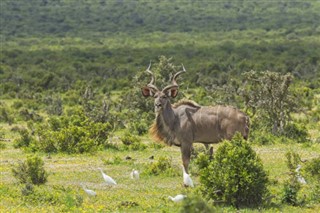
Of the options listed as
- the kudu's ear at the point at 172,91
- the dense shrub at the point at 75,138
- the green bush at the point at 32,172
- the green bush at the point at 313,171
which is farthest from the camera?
the dense shrub at the point at 75,138

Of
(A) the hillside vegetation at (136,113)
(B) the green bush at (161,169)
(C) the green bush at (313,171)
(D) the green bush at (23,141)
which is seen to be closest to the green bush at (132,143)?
(A) the hillside vegetation at (136,113)

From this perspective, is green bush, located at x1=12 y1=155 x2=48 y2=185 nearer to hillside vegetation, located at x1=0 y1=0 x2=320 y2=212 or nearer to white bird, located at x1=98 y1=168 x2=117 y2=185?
hillside vegetation, located at x1=0 y1=0 x2=320 y2=212

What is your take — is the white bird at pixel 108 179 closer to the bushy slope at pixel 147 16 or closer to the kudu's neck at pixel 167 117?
the kudu's neck at pixel 167 117

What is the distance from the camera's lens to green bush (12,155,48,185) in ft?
45.0

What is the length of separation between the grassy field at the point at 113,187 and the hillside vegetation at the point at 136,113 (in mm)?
31

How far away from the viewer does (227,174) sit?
11.2 metres

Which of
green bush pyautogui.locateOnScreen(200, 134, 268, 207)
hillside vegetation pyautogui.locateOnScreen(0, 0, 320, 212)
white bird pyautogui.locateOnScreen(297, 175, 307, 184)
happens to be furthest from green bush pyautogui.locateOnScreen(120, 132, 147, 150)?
green bush pyautogui.locateOnScreen(200, 134, 268, 207)

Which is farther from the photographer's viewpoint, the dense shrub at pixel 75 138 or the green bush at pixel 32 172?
the dense shrub at pixel 75 138

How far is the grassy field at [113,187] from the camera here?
11188mm

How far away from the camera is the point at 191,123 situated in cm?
1408

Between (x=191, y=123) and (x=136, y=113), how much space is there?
42.6ft

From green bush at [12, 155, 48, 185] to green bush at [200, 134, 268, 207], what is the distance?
3.94m

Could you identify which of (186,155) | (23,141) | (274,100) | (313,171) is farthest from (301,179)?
(23,141)

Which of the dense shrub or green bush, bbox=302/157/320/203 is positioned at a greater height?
green bush, bbox=302/157/320/203
